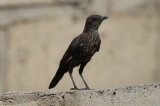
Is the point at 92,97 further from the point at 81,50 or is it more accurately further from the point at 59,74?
the point at 59,74

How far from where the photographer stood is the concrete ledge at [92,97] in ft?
16.2

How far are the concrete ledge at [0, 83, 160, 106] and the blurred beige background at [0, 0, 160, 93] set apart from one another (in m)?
Answer: 3.77

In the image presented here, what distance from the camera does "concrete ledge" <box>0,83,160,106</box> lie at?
493 centimetres

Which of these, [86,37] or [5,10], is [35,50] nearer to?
[5,10]

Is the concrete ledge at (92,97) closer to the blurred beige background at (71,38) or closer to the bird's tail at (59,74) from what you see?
the bird's tail at (59,74)

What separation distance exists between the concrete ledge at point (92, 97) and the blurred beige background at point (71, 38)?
12.4ft

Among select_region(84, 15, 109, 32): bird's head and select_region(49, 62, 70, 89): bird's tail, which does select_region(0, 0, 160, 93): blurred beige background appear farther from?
select_region(49, 62, 70, 89): bird's tail

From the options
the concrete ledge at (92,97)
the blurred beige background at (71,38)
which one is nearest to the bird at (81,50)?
the concrete ledge at (92,97)

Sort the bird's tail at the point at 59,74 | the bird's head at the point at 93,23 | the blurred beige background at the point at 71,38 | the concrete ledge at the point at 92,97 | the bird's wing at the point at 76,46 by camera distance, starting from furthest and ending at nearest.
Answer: the blurred beige background at the point at 71,38 < the bird's head at the point at 93,23 < the bird's tail at the point at 59,74 < the bird's wing at the point at 76,46 < the concrete ledge at the point at 92,97

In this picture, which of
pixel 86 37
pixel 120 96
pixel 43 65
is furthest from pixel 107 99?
pixel 43 65

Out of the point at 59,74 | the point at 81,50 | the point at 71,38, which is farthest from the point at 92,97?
the point at 71,38

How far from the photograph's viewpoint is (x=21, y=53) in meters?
8.91

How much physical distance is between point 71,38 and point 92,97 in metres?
4.10

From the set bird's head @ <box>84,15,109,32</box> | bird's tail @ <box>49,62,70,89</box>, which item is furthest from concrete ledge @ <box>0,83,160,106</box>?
bird's head @ <box>84,15,109,32</box>
